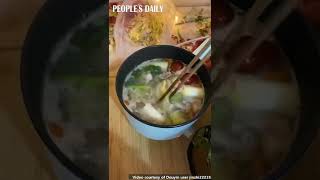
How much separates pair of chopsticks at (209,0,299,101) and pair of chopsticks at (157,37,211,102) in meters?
0.01

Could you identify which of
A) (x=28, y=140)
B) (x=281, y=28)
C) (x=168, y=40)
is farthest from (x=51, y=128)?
(x=281, y=28)

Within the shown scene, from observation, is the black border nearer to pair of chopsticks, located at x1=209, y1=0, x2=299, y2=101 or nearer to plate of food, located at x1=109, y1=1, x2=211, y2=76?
plate of food, located at x1=109, y1=1, x2=211, y2=76

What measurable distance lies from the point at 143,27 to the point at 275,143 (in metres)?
0.21

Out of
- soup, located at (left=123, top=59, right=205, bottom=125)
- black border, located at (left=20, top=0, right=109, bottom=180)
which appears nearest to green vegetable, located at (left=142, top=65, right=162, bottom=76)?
soup, located at (left=123, top=59, right=205, bottom=125)

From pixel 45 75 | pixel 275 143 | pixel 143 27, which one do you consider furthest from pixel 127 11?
pixel 275 143

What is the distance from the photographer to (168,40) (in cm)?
76

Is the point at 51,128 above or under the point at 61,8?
under

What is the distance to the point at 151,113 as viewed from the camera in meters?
0.73

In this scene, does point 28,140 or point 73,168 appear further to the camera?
point 28,140

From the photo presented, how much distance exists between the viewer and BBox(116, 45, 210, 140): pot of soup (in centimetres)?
73

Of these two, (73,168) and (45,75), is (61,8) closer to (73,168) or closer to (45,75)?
(45,75)

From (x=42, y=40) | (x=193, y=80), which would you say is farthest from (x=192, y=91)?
(x=42, y=40)

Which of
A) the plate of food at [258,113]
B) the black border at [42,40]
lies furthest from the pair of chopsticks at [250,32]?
the black border at [42,40]

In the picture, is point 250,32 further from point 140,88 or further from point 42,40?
point 42,40
